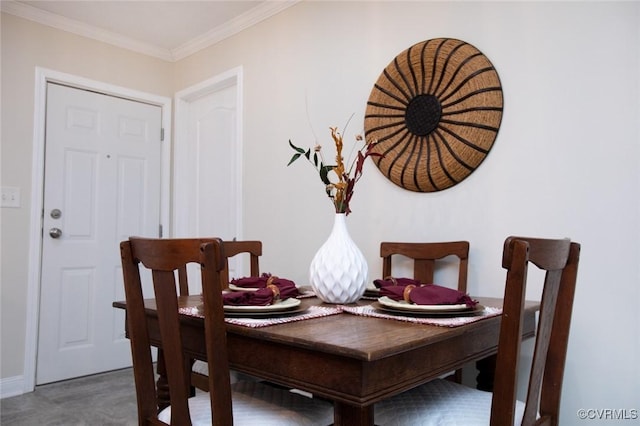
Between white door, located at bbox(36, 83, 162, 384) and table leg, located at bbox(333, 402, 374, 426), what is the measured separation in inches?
106

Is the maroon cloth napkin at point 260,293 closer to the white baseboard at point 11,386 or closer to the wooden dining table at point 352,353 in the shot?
the wooden dining table at point 352,353

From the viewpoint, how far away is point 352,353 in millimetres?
910

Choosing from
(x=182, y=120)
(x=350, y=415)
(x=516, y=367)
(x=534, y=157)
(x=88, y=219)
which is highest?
(x=182, y=120)

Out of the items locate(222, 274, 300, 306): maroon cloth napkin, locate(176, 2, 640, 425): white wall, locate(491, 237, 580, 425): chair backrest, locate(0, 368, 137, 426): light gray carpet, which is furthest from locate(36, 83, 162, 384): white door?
locate(491, 237, 580, 425): chair backrest

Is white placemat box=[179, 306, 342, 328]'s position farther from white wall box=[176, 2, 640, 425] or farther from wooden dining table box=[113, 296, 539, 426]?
white wall box=[176, 2, 640, 425]

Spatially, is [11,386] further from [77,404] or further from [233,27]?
[233,27]

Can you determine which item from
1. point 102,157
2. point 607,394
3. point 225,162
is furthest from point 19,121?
point 607,394

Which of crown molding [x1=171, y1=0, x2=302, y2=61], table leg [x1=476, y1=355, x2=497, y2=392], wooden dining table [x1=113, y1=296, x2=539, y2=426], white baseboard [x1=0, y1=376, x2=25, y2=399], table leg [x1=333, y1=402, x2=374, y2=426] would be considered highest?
crown molding [x1=171, y1=0, x2=302, y2=61]

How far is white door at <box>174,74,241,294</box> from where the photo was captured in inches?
130

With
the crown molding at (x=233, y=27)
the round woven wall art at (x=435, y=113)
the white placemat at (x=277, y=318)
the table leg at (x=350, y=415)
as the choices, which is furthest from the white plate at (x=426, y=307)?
the crown molding at (x=233, y=27)

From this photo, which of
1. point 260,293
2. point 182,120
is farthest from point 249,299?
point 182,120

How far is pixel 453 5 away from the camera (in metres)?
2.13

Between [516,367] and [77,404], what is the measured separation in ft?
8.54

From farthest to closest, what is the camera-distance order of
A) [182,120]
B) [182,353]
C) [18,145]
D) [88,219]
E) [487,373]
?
[182,120] → [88,219] → [18,145] → [487,373] → [182,353]
